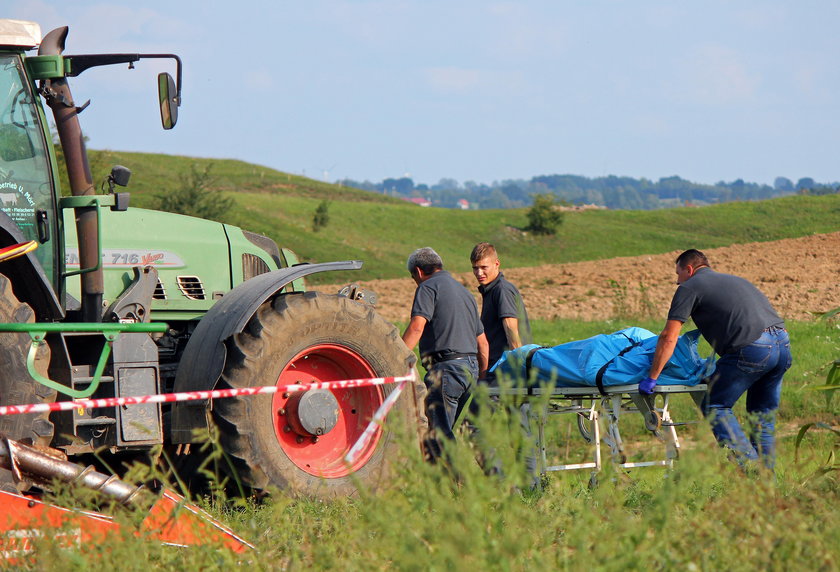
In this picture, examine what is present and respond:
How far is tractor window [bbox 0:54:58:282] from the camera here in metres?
5.70

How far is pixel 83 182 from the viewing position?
18.9 feet

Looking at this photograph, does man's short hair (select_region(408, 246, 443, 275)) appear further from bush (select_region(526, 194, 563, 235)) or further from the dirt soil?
bush (select_region(526, 194, 563, 235))

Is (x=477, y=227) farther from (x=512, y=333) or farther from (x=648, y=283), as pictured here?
(x=512, y=333)

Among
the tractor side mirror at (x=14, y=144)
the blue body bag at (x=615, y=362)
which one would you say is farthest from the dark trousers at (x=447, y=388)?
the tractor side mirror at (x=14, y=144)

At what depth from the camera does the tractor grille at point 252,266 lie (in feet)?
23.7

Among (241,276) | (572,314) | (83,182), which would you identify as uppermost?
(83,182)

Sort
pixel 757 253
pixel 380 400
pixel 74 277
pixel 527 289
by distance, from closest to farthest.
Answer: pixel 74 277 → pixel 380 400 → pixel 527 289 → pixel 757 253

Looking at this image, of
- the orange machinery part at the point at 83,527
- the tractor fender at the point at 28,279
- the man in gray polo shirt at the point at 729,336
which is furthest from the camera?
the man in gray polo shirt at the point at 729,336

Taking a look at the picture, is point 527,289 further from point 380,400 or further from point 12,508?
point 12,508

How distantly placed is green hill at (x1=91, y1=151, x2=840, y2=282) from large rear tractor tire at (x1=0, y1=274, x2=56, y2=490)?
1382 inches

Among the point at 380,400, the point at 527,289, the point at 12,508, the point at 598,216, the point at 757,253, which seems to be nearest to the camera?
the point at 12,508

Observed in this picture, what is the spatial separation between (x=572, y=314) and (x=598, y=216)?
42.8m

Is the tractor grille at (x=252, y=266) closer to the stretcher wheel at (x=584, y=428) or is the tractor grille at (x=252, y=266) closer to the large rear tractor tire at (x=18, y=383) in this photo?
the large rear tractor tire at (x=18, y=383)

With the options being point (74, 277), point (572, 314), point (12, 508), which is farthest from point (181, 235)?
point (572, 314)
